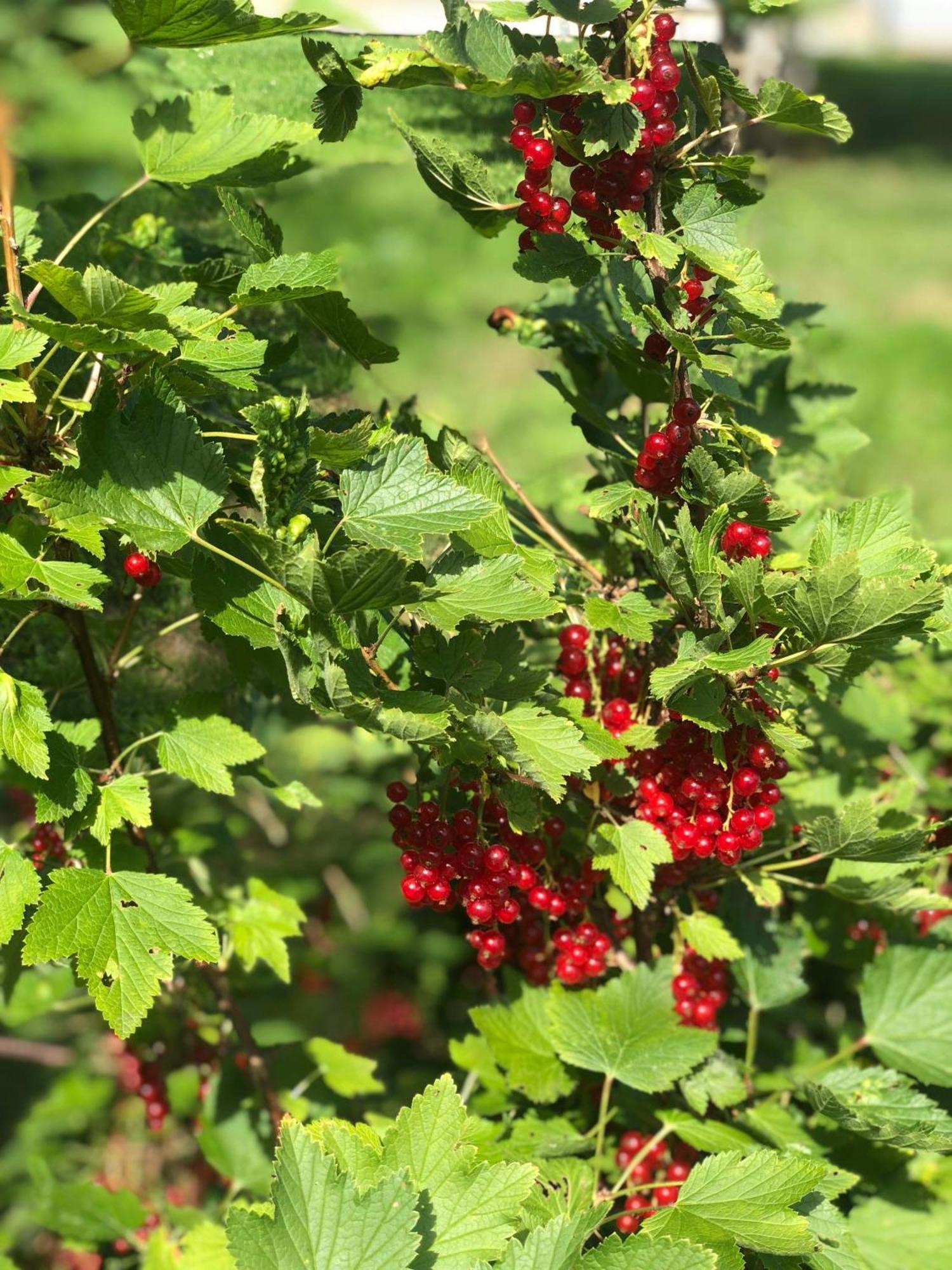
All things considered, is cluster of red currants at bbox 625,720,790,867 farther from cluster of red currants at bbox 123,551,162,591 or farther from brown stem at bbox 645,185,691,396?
cluster of red currants at bbox 123,551,162,591

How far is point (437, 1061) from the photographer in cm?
236

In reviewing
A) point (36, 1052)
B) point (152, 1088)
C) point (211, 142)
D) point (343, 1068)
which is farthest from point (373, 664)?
point (36, 1052)

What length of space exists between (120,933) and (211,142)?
35.5 inches

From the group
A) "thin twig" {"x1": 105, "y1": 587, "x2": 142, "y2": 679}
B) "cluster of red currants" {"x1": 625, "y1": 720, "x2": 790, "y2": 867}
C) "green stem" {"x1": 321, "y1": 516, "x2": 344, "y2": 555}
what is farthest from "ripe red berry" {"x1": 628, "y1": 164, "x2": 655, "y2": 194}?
"thin twig" {"x1": 105, "y1": 587, "x2": 142, "y2": 679}

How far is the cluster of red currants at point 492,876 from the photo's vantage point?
119 cm

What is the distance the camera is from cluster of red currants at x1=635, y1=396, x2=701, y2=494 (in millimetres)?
Result: 1195

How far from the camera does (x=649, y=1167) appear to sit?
142cm

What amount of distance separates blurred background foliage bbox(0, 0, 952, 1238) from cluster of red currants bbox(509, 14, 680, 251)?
48cm

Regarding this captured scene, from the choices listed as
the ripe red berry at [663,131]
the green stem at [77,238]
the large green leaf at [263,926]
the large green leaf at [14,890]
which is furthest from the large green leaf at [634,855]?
the green stem at [77,238]

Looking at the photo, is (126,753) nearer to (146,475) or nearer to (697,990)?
(146,475)

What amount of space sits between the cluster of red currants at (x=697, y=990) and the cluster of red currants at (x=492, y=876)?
0.11 m

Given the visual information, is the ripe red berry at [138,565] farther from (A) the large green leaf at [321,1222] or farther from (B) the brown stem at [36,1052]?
(B) the brown stem at [36,1052]

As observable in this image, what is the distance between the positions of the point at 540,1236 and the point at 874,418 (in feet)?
12.3

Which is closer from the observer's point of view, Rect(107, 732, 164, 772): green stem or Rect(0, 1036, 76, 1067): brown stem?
Rect(107, 732, 164, 772): green stem
